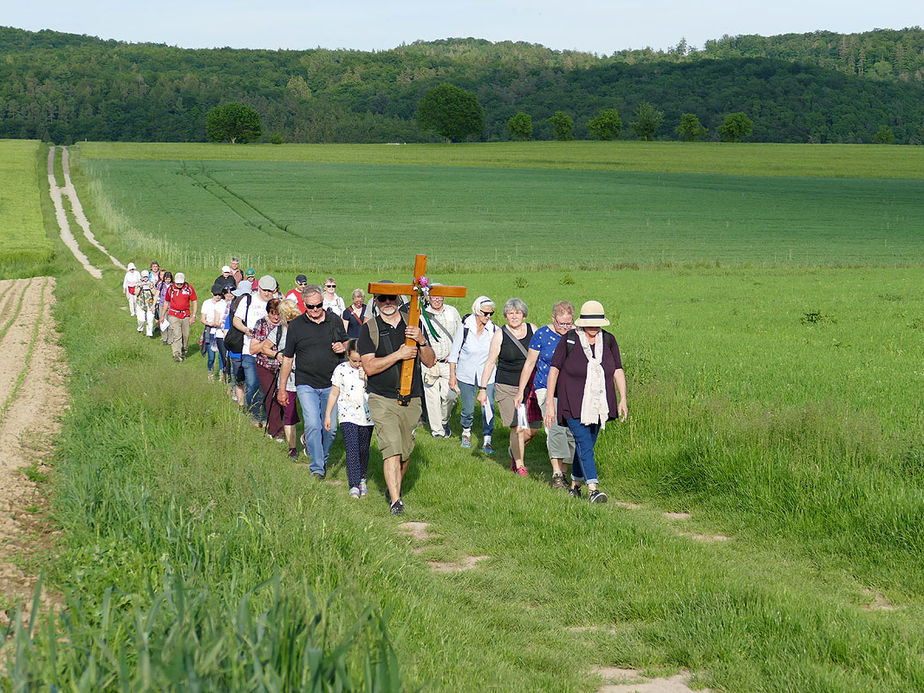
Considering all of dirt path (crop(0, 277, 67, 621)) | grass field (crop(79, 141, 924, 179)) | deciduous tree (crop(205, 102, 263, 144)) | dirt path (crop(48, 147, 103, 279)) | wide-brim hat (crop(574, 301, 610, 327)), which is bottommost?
dirt path (crop(48, 147, 103, 279))

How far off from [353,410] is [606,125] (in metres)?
139

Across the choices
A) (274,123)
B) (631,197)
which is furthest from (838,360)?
(274,123)

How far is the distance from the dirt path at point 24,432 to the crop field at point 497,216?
22306mm

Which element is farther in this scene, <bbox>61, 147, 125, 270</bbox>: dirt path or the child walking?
<bbox>61, 147, 125, 270</bbox>: dirt path

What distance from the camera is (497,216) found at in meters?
63.8

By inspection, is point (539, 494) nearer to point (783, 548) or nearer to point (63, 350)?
point (783, 548)

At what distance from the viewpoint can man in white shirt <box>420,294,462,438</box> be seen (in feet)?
35.4

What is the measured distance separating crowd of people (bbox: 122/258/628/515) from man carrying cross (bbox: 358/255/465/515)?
0.04ft

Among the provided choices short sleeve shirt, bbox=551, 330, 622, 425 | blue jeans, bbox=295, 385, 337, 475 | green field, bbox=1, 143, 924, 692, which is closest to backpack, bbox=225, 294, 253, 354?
green field, bbox=1, 143, 924, 692

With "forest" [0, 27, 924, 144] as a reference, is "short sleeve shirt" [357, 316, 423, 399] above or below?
below

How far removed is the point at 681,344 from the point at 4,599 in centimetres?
1487

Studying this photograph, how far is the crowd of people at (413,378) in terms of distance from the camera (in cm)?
928

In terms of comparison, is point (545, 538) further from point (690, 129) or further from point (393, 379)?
point (690, 129)

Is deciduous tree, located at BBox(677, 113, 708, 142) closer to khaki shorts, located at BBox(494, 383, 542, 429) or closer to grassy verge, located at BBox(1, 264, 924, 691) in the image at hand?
khaki shorts, located at BBox(494, 383, 542, 429)
